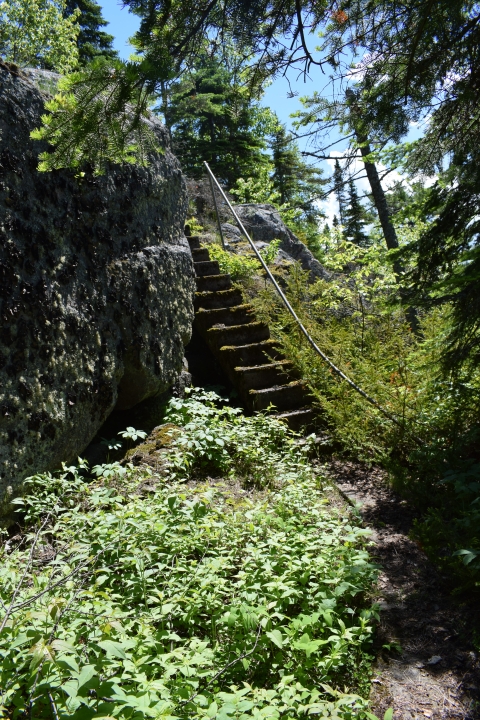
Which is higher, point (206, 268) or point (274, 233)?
point (274, 233)

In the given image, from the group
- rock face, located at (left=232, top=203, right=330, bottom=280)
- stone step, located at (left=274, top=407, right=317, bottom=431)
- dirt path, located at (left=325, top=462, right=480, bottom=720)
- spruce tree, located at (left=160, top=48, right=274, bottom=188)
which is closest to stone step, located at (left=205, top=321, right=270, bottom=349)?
stone step, located at (left=274, top=407, right=317, bottom=431)

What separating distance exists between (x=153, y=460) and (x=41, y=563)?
64.4 inches

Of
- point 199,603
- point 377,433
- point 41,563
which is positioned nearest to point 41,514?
point 41,563

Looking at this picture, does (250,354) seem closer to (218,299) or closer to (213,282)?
(218,299)

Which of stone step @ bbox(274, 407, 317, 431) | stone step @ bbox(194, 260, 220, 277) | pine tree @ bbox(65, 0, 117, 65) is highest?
pine tree @ bbox(65, 0, 117, 65)

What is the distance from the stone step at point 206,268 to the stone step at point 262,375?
2.21m

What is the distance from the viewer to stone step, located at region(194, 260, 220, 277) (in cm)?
800

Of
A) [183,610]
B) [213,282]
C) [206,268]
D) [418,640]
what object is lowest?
[418,640]

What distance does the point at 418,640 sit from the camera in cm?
286

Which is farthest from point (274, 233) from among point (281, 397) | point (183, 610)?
point (183, 610)

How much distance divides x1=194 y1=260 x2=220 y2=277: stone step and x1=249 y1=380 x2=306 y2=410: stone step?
263 centimetres

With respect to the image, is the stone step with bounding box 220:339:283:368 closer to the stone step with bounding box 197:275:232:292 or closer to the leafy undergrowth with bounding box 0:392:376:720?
Result: the stone step with bounding box 197:275:232:292

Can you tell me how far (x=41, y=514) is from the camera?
12.2 ft

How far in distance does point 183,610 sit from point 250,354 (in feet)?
14.0
